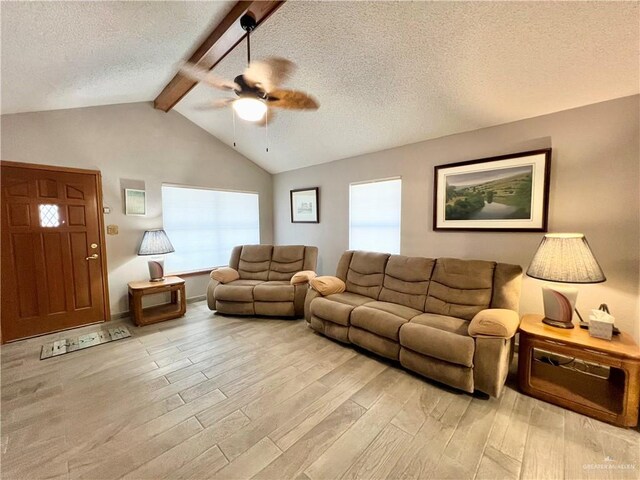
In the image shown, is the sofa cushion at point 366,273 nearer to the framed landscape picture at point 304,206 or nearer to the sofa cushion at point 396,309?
the sofa cushion at point 396,309

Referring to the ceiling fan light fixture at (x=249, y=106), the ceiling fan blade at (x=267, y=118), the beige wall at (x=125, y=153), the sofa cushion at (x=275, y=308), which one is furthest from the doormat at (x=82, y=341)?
the ceiling fan blade at (x=267, y=118)

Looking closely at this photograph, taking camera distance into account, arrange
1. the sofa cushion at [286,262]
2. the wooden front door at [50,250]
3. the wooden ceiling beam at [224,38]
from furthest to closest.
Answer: the sofa cushion at [286,262]
the wooden front door at [50,250]
the wooden ceiling beam at [224,38]

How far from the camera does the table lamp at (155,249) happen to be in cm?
362

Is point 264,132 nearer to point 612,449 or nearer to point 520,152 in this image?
point 520,152

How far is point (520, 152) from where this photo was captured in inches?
101

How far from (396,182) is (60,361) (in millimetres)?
4266

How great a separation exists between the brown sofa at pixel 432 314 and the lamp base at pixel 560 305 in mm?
234

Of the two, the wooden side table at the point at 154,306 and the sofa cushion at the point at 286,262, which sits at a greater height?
the sofa cushion at the point at 286,262

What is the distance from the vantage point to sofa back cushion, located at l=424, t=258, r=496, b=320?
2.40m

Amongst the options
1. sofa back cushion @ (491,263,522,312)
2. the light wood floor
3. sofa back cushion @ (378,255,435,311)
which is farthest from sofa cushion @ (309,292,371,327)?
sofa back cushion @ (491,263,522,312)

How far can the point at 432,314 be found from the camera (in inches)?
100

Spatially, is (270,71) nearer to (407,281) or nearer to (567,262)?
(407,281)

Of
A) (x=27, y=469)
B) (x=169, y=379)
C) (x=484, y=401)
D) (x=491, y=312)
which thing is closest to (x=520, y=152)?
(x=491, y=312)

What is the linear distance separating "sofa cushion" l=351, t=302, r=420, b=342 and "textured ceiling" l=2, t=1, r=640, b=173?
2158 millimetres
